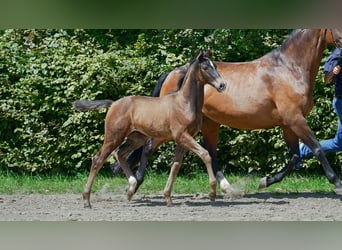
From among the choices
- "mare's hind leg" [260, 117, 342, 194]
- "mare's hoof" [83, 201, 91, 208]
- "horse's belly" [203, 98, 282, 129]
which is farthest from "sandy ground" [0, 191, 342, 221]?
"horse's belly" [203, 98, 282, 129]

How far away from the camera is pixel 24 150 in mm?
8102

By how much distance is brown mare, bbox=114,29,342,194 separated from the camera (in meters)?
5.96

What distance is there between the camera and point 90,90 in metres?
7.81

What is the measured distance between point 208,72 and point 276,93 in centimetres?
106

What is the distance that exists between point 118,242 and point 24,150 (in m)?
6.99

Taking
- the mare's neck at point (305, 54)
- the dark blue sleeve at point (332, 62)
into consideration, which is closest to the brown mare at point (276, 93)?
the mare's neck at point (305, 54)

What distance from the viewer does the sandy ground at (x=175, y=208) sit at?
4.82m

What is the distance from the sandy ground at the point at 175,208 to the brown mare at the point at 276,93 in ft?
1.00

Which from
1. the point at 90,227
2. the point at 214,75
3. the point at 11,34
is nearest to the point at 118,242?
the point at 90,227

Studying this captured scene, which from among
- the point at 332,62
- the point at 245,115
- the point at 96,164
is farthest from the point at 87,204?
the point at 332,62

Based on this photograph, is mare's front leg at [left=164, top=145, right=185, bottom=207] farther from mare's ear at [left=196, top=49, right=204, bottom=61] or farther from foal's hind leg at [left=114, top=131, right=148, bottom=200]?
mare's ear at [left=196, top=49, right=204, bottom=61]

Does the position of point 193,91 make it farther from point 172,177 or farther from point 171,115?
point 172,177

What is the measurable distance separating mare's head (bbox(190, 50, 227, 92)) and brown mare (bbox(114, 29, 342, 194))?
34.8 inches
